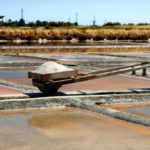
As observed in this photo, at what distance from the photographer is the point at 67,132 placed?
23.4 feet

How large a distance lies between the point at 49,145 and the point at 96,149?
2.13 feet

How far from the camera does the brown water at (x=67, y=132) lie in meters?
6.32

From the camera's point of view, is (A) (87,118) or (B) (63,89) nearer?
(A) (87,118)

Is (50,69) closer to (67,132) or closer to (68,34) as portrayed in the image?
(67,132)

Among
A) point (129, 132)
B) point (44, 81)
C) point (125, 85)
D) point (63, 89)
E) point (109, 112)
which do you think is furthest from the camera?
point (125, 85)

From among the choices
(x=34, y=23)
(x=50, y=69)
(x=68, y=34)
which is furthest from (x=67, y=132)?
(x=34, y=23)

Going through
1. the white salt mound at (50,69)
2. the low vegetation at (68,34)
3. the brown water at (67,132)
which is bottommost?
the low vegetation at (68,34)

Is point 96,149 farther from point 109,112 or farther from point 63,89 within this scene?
point 63,89

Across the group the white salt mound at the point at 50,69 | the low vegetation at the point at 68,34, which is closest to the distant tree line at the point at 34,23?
the low vegetation at the point at 68,34

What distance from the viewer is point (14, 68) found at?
1850cm

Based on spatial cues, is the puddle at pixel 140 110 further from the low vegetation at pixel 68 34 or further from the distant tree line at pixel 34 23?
the distant tree line at pixel 34 23

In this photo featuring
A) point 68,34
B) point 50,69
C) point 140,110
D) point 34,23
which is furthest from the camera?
point 34,23

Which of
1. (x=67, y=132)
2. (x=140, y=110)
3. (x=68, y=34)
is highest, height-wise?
(x=67, y=132)

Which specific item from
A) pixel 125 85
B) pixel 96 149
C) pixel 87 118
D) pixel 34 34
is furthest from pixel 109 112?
pixel 34 34
